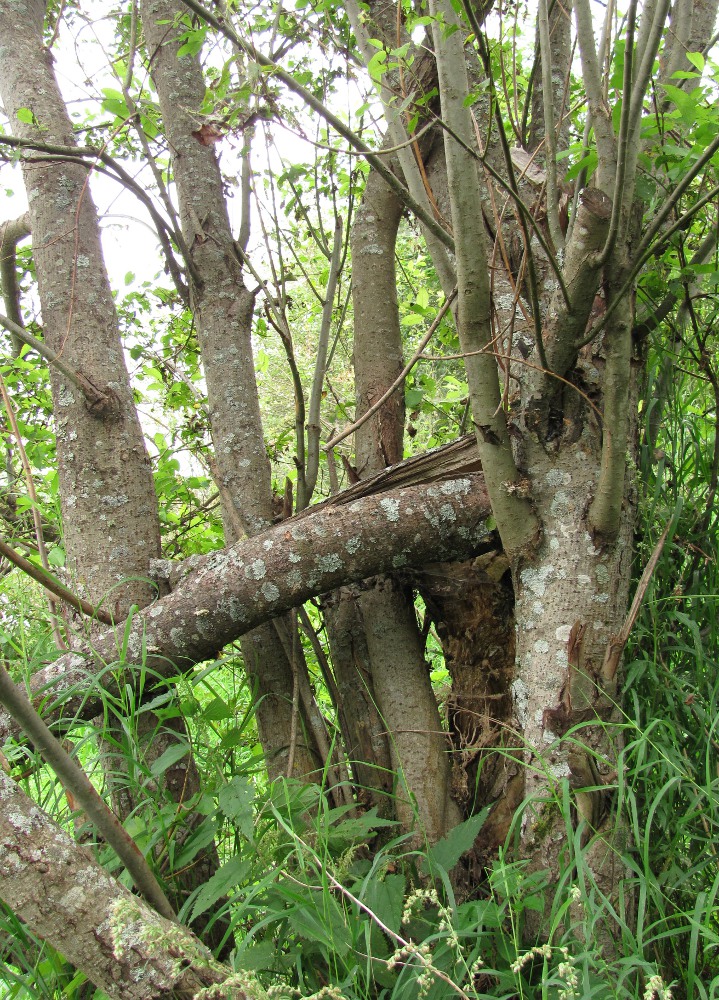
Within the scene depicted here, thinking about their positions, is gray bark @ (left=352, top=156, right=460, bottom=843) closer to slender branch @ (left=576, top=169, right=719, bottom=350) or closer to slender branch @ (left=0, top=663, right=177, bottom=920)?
slender branch @ (left=0, top=663, right=177, bottom=920)

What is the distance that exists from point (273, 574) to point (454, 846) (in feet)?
2.65

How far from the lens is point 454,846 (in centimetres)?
161

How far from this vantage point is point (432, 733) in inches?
83.5

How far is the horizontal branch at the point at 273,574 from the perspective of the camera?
1.95 metres

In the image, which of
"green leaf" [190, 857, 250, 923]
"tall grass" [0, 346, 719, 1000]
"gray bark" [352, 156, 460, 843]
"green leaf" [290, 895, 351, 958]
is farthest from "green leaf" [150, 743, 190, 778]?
"gray bark" [352, 156, 460, 843]

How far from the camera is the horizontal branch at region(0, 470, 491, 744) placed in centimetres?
195

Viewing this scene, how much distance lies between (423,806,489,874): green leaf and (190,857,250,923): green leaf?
1.32 ft

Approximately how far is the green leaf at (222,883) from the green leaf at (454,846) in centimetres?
40

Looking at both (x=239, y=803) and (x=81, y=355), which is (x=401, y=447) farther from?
(x=239, y=803)

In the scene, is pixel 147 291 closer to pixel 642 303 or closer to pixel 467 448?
pixel 467 448

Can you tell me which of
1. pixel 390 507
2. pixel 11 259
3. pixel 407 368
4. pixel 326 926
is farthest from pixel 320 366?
pixel 11 259

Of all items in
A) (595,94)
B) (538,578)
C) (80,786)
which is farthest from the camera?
(538,578)

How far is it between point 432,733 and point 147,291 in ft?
8.77

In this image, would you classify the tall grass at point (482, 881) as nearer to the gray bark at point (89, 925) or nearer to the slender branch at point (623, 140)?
the gray bark at point (89, 925)
